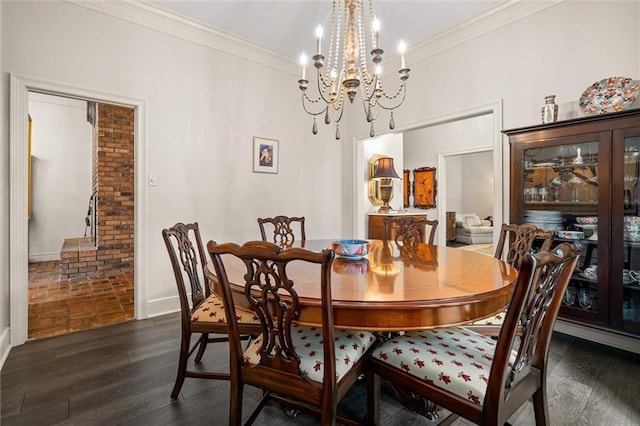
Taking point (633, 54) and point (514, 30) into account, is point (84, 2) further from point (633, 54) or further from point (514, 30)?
point (633, 54)

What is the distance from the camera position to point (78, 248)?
14.3 feet

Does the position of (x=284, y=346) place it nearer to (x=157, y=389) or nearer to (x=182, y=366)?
(x=182, y=366)

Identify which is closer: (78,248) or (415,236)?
(415,236)

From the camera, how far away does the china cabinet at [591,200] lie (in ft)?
6.77

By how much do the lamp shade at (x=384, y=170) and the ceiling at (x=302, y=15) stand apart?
5.47 ft

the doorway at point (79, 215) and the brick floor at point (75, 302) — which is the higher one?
the doorway at point (79, 215)

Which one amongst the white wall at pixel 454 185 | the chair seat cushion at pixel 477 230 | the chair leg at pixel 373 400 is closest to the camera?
Result: the chair leg at pixel 373 400

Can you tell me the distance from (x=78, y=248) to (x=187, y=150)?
8.58 ft

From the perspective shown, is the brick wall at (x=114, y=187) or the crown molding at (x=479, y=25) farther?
the brick wall at (x=114, y=187)

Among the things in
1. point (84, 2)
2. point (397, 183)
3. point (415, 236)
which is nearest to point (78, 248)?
point (84, 2)

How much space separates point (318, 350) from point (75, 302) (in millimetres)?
3266

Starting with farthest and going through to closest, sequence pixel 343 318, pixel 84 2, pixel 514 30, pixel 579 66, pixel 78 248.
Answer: pixel 78 248
pixel 514 30
pixel 84 2
pixel 579 66
pixel 343 318

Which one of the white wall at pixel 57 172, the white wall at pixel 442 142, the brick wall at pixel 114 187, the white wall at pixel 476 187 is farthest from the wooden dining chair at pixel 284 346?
the white wall at pixel 476 187

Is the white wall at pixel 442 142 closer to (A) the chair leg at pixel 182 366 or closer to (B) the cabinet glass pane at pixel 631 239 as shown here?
(B) the cabinet glass pane at pixel 631 239
